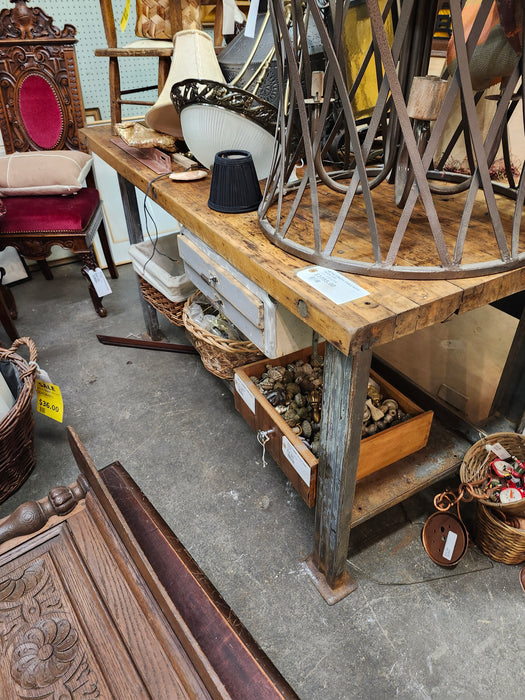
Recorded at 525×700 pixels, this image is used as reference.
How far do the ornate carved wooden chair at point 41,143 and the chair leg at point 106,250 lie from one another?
212 mm

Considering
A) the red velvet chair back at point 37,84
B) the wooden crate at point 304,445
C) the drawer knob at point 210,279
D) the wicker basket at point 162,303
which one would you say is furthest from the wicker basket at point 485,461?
the red velvet chair back at point 37,84

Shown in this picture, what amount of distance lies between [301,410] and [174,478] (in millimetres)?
561

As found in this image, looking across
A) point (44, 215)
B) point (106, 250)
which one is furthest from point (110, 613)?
point (106, 250)

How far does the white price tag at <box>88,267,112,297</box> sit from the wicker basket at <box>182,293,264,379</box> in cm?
89

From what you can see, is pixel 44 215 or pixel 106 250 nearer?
pixel 44 215

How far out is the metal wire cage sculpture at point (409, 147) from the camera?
2.50 feet

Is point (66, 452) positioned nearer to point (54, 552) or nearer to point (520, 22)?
point (54, 552)

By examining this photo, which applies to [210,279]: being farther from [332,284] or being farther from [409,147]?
[409,147]

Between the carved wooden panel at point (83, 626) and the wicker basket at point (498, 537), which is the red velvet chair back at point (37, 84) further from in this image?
the wicker basket at point (498, 537)

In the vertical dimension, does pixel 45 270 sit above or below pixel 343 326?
below

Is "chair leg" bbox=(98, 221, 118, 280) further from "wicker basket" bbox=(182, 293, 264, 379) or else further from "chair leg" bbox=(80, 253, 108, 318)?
"wicker basket" bbox=(182, 293, 264, 379)

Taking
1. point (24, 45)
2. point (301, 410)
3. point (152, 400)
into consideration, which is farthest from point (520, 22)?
point (24, 45)

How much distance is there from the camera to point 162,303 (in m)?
2.09

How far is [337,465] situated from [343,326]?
427mm
